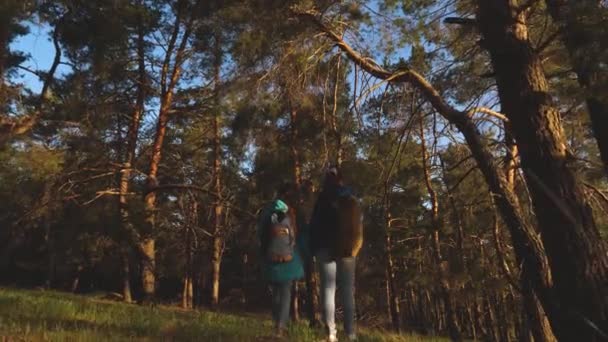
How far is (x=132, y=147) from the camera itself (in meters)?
17.1

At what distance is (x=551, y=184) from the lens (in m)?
5.35

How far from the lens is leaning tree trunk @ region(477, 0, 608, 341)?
16.4 ft

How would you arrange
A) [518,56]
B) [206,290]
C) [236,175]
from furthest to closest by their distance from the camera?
[206,290] → [236,175] → [518,56]

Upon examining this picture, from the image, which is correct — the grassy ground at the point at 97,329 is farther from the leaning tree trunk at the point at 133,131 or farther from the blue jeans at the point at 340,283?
the leaning tree trunk at the point at 133,131

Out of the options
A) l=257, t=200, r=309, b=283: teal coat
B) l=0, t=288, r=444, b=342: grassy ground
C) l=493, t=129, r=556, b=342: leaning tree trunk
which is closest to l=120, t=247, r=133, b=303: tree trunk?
l=0, t=288, r=444, b=342: grassy ground

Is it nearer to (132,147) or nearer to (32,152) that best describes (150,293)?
(132,147)

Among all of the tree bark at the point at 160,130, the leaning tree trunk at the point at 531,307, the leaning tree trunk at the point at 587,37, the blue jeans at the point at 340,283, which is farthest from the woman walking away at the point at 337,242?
the tree bark at the point at 160,130

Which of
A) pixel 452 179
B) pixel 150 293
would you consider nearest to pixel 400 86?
pixel 452 179

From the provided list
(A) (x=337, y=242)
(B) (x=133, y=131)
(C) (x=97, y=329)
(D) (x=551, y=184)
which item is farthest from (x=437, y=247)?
(C) (x=97, y=329)

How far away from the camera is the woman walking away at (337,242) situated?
516 cm

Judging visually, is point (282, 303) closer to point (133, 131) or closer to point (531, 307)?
point (531, 307)

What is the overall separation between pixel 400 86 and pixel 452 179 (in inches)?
309

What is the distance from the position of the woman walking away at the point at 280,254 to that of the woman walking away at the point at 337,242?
1.01 feet

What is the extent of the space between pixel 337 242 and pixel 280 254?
657 mm
